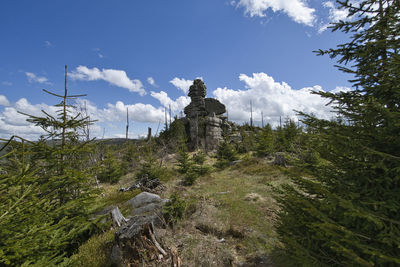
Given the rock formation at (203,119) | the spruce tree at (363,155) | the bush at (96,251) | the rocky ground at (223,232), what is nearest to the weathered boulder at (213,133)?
the rock formation at (203,119)

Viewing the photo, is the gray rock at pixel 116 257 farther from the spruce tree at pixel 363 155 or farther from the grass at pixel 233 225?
the spruce tree at pixel 363 155

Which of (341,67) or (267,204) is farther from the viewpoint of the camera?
(267,204)

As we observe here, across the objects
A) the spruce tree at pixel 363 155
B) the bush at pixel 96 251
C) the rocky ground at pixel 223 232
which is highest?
the spruce tree at pixel 363 155

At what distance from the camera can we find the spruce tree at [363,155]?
1815 millimetres

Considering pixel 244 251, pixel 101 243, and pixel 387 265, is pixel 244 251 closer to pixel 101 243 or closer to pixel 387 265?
pixel 387 265

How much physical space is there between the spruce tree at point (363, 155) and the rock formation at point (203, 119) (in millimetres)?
26836

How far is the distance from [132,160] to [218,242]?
15.9m

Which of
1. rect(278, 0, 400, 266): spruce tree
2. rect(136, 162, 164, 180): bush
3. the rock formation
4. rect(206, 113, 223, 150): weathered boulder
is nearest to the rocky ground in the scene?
rect(278, 0, 400, 266): spruce tree

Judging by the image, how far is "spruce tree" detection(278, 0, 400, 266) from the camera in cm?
182

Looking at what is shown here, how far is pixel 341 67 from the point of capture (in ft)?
8.13

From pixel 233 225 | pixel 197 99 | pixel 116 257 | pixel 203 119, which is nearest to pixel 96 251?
pixel 116 257

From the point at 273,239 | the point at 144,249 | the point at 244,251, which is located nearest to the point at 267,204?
the point at 273,239

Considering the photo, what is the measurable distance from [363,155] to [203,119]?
30.3 metres

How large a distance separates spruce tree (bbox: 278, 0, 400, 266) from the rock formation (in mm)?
26836
